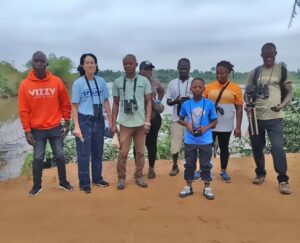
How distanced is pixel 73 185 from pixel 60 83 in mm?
1510

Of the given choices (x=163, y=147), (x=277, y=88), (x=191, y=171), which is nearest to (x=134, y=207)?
(x=191, y=171)

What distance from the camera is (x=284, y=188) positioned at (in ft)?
16.2

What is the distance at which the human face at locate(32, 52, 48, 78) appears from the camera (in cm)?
469

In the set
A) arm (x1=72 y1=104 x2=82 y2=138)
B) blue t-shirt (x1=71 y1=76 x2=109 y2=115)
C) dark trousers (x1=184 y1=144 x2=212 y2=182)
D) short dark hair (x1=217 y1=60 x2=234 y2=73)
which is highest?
short dark hair (x1=217 y1=60 x2=234 y2=73)

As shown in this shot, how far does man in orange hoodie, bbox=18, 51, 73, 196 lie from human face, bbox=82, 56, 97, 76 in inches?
15.2

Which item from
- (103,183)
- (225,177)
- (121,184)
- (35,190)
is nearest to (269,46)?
(225,177)

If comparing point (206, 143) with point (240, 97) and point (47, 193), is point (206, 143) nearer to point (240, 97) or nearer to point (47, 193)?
point (240, 97)

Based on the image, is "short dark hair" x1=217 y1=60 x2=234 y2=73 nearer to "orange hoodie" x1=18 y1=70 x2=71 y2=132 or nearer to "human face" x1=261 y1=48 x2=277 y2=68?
"human face" x1=261 y1=48 x2=277 y2=68

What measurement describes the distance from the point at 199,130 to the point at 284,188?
1.38 m

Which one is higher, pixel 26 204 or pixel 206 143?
pixel 206 143

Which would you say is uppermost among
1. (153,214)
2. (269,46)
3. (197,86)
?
(269,46)

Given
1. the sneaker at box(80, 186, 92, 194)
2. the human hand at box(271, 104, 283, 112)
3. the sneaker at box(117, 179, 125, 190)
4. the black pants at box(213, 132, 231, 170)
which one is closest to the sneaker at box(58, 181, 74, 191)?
the sneaker at box(80, 186, 92, 194)

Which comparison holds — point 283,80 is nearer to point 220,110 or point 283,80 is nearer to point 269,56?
point 269,56

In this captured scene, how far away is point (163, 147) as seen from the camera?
8.47 m
